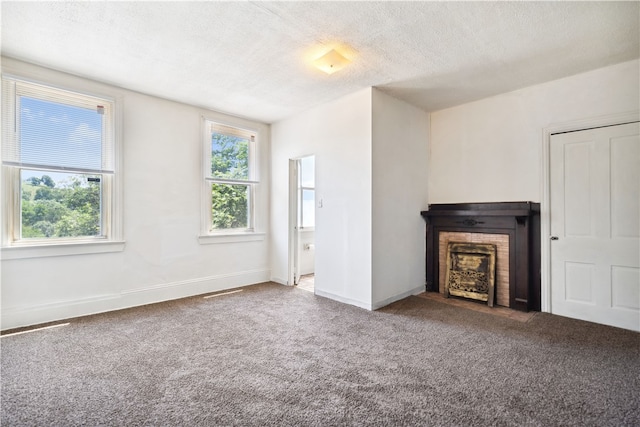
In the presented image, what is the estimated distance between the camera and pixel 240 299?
13.4 feet

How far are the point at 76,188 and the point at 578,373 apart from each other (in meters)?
4.85

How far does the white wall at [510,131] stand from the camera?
3.19m

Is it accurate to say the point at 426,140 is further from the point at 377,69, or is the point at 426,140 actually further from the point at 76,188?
the point at 76,188

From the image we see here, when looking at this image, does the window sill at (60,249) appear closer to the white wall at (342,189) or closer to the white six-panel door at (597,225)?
the white wall at (342,189)

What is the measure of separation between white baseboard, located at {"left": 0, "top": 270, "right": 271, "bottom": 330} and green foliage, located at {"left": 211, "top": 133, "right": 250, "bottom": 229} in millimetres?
801

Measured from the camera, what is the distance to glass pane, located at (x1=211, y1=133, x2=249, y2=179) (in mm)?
4578

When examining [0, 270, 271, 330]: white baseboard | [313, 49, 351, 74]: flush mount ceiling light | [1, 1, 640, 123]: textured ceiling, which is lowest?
[0, 270, 271, 330]: white baseboard

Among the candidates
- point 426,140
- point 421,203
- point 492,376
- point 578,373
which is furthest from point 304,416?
point 426,140

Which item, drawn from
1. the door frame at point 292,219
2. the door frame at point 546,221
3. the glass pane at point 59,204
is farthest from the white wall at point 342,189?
the glass pane at point 59,204

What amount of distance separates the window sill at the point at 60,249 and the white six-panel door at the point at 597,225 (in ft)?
16.5

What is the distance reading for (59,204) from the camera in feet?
10.9

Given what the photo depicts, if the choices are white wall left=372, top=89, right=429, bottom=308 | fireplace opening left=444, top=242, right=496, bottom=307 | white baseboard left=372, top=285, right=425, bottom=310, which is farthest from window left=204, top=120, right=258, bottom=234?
fireplace opening left=444, top=242, right=496, bottom=307

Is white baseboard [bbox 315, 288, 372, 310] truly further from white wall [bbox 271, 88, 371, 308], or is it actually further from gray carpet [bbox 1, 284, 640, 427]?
gray carpet [bbox 1, 284, 640, 427]

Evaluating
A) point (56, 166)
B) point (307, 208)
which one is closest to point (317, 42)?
point (56, 166)
